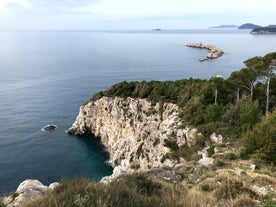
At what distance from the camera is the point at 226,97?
35062mm

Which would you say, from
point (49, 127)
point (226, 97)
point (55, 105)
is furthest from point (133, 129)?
point (55, 105)

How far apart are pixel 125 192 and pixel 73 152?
43.3 m

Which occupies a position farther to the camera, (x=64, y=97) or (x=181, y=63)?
(x=181, y=63)

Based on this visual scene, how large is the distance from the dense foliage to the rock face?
1421mm

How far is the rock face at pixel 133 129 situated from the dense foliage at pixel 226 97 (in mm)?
1421

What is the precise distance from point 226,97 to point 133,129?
16.6 metres

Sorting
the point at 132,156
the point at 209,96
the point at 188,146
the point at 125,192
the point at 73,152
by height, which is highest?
the point at 125,192

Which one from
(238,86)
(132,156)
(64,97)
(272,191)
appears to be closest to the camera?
(272,191)

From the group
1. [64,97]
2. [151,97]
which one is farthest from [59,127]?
[151,97]

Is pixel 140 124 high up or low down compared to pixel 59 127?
up

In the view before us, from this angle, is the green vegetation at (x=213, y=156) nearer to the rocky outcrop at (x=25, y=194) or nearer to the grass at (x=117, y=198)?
the grass at (x=117, y=198)

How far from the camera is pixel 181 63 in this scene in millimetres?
116688

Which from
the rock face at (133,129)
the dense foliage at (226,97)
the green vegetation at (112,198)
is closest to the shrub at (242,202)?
the green vegetation at (112,198)

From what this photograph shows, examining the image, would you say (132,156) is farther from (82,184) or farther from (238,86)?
(82,184)
